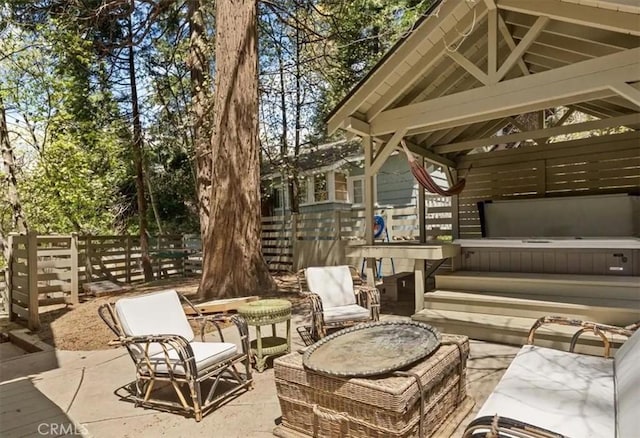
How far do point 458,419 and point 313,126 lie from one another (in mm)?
11977

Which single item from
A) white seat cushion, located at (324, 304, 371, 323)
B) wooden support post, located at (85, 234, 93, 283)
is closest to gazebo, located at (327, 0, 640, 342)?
white seat cushion, located at (324, 304, 371, 323)

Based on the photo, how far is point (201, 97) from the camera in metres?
9.22

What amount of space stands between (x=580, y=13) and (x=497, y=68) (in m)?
1.00

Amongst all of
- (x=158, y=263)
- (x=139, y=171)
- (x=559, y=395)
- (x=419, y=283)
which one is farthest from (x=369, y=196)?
(x=158, y=263)

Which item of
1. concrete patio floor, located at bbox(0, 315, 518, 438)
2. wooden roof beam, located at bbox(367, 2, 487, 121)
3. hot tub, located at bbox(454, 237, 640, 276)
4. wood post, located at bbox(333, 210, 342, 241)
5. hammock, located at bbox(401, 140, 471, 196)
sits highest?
wooden roof beam, located at bbox(367, 2, 487, 121)

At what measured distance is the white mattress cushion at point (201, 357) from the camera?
293 centimetres

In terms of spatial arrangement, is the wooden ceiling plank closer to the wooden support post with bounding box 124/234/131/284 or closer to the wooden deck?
the wooden deck

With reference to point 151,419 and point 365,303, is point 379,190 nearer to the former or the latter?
point 365,303

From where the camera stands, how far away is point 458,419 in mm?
2633

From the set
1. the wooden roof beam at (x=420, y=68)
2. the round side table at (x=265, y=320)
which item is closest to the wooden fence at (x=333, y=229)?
the wooden roof beam at (x=420, y=68)

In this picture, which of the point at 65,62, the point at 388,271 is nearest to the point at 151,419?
the point at 388,271

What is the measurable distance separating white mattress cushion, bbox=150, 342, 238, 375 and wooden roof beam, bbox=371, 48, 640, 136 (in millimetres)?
3643

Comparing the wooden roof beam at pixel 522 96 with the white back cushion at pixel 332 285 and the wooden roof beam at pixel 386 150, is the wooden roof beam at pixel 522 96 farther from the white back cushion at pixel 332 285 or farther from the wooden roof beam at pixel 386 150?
the white back cushion at pixel 332 285

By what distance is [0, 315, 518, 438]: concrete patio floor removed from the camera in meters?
2.70
